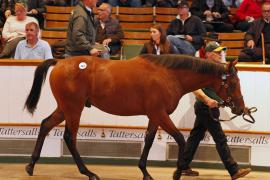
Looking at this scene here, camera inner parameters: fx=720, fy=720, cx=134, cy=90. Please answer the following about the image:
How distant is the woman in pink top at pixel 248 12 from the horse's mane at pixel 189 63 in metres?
5.48

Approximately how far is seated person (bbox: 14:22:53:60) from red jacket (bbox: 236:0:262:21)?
5.00 meters

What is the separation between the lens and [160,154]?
32.1 feet

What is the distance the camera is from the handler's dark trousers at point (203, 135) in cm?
875

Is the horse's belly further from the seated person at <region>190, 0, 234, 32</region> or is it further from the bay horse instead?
the seated person at <region>190, 0, 234, 32</region>

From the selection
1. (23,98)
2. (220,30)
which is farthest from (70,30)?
(220,30)

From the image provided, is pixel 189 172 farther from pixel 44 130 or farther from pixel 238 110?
pixel 44 130

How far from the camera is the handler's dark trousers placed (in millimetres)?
8750

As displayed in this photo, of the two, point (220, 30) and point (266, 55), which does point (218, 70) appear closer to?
point (266, 55)

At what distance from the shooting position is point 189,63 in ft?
28.2

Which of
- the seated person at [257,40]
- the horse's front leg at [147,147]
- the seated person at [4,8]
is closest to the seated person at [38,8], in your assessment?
the seated person at [4,8]

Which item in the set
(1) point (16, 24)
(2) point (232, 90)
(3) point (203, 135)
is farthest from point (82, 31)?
(1) point (16, 24)

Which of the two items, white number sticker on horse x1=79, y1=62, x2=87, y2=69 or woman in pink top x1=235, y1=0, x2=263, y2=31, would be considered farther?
woman in pink top x1=235, y1=0, x2=263, y2=31

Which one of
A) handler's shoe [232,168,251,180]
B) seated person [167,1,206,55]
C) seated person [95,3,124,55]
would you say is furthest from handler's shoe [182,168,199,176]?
seated person [95,3,124,55]

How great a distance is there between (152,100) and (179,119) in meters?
1.13
